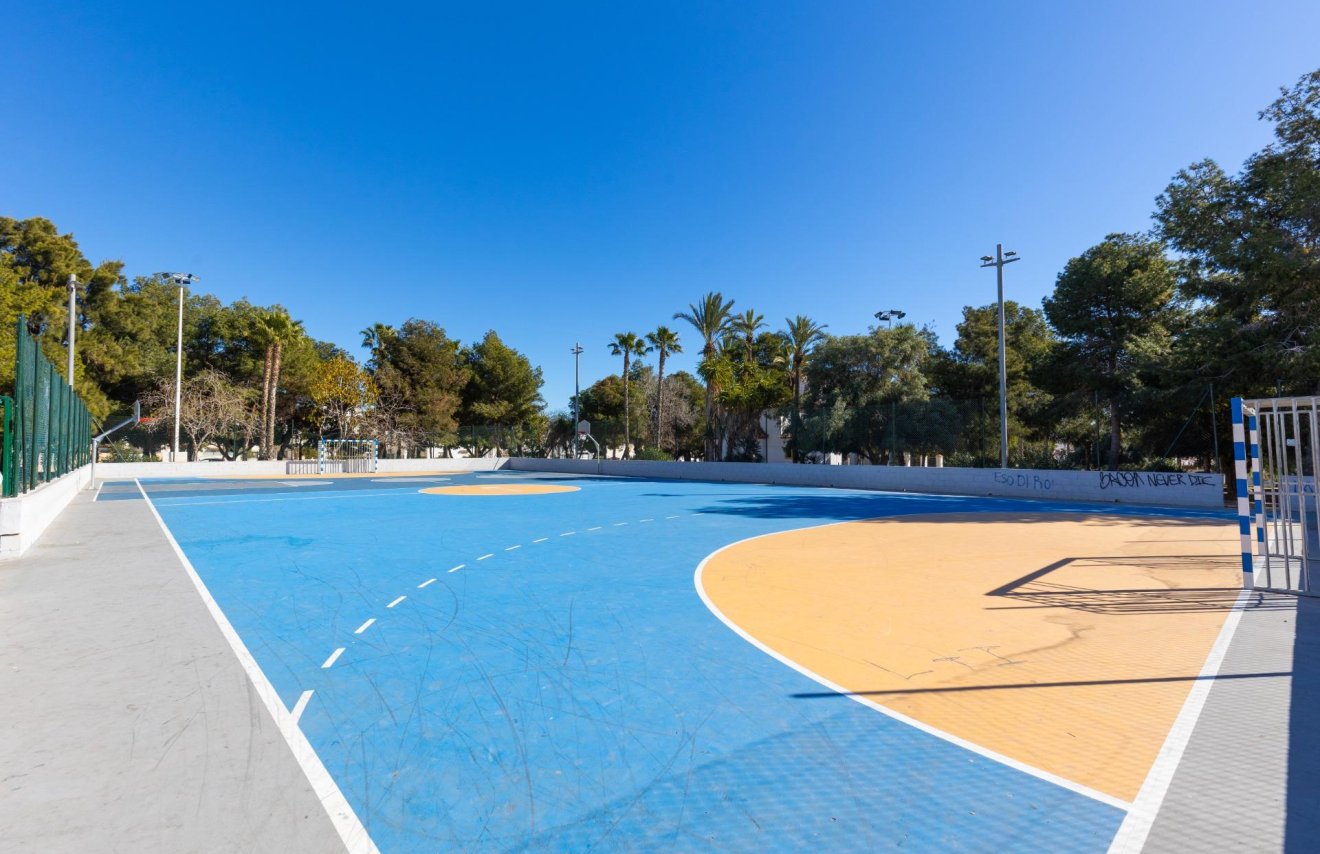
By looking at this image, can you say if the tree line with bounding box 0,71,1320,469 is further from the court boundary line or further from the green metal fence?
the court boundary line

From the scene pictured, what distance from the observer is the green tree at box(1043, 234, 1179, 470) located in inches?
1040

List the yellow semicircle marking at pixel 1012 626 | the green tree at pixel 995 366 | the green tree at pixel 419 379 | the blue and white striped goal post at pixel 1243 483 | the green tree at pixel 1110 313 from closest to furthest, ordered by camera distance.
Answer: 1. the yellow semicircle marking at pixel 1012 626
2. the blue and white striped goal post at pixel 1243 483
3. the green tree at pixel 1110 313
4. the green tree at pixel 995 366
5. the green tree at pixel 419 379

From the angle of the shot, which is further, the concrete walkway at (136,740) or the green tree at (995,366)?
the green tree at (995,366)

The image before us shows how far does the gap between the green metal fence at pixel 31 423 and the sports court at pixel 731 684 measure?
3.24 m

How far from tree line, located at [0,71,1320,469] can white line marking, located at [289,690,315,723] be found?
24.5m

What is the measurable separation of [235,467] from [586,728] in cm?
4410

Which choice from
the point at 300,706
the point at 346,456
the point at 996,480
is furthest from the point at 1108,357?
the point at 346,456

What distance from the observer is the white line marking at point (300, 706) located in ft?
14.9

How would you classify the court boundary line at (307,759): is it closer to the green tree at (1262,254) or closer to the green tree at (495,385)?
the green tree at (1262,254)

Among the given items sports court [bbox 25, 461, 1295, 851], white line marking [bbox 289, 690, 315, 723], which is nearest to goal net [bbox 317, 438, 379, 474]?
sports court [bbox 25, 461, 1295, 851]

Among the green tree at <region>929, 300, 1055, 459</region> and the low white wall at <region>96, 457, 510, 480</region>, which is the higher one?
the green tree at <region>929, 300, 1055, 459</region>

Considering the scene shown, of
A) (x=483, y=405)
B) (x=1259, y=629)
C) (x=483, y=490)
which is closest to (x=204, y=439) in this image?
(x=483, y=405)

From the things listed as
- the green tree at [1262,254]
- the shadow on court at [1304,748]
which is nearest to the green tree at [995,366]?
the green tree at [1262,254]

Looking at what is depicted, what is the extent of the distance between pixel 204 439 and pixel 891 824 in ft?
171
